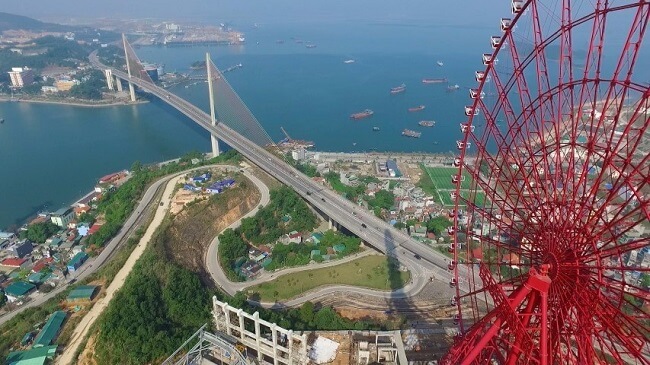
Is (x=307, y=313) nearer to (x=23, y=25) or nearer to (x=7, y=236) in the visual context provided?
(x=7, y=236)

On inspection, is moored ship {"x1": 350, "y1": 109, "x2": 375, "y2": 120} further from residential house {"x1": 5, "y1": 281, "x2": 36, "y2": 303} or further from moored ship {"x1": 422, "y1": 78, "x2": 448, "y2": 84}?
residential house {"x1": 5, "y1": 281, "x2": 36, "y2": 303}

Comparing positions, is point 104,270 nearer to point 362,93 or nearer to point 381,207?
point 381,207

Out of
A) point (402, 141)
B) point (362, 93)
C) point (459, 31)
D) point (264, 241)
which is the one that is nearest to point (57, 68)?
point (362, 93)

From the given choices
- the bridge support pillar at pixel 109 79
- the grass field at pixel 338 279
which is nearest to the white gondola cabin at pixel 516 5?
the grass field at pixel 338 279

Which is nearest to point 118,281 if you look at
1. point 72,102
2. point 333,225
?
point 333,225

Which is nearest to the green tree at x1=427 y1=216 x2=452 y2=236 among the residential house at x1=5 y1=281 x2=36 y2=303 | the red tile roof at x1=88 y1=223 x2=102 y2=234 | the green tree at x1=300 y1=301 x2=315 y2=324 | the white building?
the green tree at x1=300 y1=301 x2=315 y2=324
